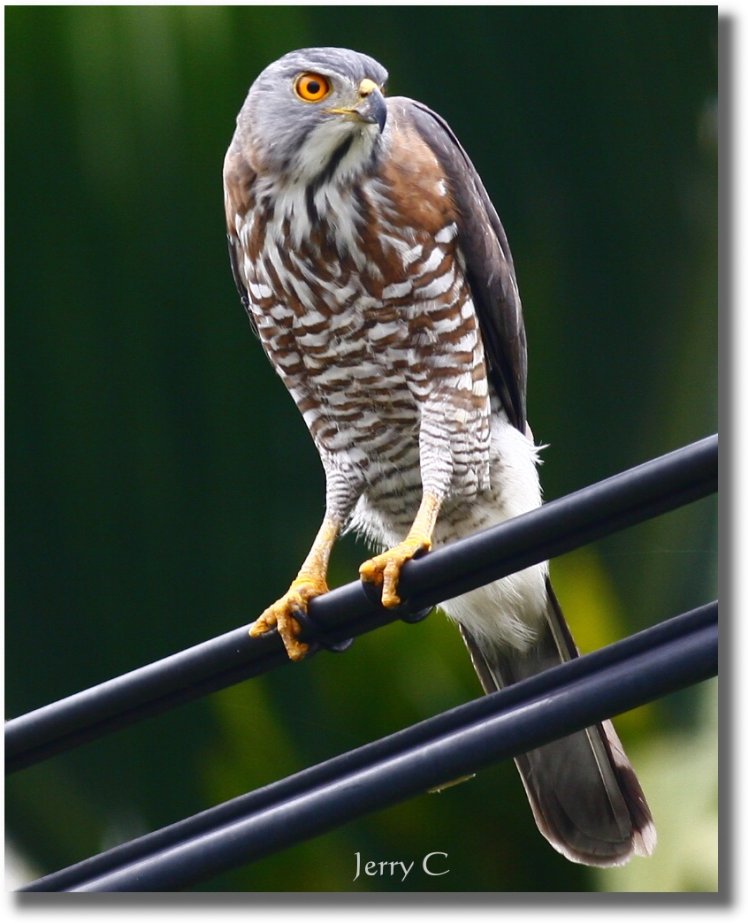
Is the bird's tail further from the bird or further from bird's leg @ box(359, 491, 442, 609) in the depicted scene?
bird's leg @ box(359, 491, 442, 609)

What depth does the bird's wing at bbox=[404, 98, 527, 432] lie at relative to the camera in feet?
9.20

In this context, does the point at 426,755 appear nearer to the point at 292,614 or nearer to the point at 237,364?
the point at 292,614

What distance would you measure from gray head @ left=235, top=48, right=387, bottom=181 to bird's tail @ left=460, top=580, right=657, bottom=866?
1.30 m

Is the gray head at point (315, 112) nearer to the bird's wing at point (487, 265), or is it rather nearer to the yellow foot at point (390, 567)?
the bird's wing at point (487, 265)

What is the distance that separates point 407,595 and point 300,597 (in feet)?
2.50

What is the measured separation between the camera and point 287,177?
2678 mm

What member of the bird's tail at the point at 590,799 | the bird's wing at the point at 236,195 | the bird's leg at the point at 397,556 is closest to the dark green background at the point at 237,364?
the bird's tail at the point at 590,799

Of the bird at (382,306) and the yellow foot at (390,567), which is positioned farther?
the bird at (382,306)

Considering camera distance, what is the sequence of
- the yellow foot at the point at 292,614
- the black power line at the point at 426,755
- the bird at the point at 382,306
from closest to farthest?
the black power line at the point at 426,755 → the yellow foot at the point at 292,614 → the bird at the point at 382,306

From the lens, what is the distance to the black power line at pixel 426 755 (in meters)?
1.64

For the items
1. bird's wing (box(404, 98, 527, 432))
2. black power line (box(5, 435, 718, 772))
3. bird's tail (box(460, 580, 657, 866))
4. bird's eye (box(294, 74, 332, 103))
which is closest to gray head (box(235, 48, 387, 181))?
bird's eye (box(294, 74, 332, 103))

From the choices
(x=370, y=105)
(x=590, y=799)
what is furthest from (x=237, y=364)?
(x=590, y=799)

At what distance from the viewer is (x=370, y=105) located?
2.54 meters

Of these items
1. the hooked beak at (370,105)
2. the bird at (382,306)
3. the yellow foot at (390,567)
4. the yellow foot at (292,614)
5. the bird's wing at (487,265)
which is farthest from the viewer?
the bird's wing at (487,265)
